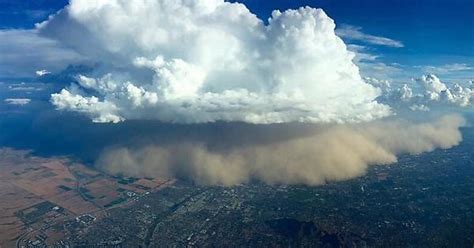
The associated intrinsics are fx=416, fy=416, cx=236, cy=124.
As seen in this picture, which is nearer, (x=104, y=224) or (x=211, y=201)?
(x=104, y=224)

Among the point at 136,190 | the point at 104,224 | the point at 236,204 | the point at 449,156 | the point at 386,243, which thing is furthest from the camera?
the point at 449,156

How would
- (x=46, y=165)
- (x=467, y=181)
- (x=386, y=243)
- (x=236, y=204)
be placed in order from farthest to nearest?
(x=46, y=165)
(x=467, y=181)
(x=236, y=204)
(x=386, y=243)

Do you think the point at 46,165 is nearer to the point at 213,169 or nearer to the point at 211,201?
the point at 213,169

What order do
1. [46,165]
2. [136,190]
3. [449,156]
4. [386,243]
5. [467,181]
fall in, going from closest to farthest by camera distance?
1. [386,243]
2. [136,190]
3. [467,181]
4. [46,165]
5. [449,156]

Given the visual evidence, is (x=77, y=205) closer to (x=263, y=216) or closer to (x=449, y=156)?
(x=263, y=216)

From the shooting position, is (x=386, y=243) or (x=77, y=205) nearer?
(x=386, y=243)

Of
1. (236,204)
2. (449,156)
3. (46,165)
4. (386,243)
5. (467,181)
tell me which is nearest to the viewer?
(386,243)

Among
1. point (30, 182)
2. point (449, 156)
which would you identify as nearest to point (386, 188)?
point (449, 156)

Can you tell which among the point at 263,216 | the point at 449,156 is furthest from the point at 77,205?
the point at 449,156
